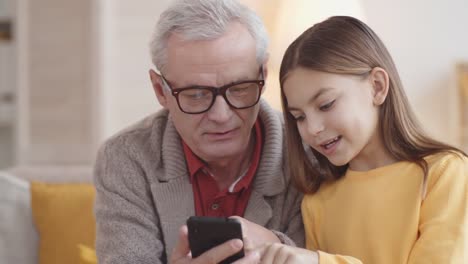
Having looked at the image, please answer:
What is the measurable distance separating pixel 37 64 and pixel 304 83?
2.91m

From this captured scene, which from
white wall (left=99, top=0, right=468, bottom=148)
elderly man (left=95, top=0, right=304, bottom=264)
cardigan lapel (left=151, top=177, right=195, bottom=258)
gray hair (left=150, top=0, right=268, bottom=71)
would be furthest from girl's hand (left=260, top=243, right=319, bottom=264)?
white wall (left=99, top=0, right=468, bottom=148)

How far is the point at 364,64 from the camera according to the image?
→ 1451mm

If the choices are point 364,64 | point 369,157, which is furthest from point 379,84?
point 369,157

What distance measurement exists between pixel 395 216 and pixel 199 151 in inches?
18.6

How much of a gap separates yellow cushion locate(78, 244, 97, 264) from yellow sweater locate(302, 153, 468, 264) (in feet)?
2.38

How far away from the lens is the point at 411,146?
4.86 ft

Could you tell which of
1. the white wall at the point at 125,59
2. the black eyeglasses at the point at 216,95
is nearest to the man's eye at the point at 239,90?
the black eyeglasses at the point at 216,95

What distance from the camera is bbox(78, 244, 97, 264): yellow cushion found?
80.3 inches

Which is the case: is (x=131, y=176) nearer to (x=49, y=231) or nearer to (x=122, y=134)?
(x=122, y=134)

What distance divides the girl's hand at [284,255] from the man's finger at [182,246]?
14 cm

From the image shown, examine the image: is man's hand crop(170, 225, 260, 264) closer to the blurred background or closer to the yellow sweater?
the yellow sweater

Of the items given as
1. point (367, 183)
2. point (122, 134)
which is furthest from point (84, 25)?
point (367, 183)

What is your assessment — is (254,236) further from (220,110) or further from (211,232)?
(220,110)

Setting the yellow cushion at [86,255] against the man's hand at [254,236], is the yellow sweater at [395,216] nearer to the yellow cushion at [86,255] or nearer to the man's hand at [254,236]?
the man's hand at [254,236]
